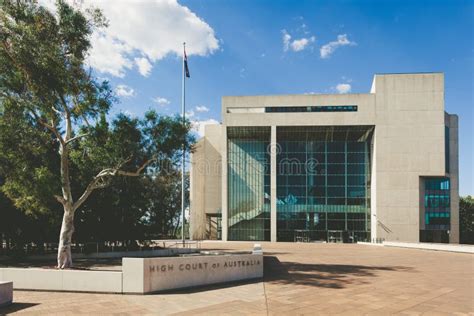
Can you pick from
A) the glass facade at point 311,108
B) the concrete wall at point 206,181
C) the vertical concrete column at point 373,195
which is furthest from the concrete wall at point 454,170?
the concrete wall at point 206,181

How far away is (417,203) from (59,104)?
43288mm

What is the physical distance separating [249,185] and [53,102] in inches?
1463

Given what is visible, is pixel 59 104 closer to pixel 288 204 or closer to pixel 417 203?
pixel 288 204

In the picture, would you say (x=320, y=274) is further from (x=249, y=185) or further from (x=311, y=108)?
(x=311, y=108)

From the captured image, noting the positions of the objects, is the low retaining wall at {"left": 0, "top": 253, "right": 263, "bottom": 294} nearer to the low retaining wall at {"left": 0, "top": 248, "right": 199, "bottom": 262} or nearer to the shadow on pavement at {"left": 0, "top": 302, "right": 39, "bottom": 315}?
the shadow on pavement at {"left": 0, "top": 302, "right": 39, "bottom": 315}

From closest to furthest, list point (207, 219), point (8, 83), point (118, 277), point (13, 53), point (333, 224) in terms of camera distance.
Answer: point (118, 277), point (13, 53), point (8, 83), point (333, 224), point (207, 219)

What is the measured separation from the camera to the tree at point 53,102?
13609 mm

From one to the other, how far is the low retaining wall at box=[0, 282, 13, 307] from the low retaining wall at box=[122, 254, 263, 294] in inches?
123

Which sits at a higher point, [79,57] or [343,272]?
[79,57]

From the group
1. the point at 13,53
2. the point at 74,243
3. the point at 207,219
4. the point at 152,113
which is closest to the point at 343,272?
the point at 152,113

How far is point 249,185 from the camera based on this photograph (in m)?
50.5

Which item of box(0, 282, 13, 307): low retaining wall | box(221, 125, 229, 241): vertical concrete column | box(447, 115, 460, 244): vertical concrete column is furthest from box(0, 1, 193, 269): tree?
box(447, 115, 460, 244): vertical concrete column

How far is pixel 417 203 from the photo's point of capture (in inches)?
1791

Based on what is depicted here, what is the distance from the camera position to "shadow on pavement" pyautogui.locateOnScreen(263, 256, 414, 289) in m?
14.0
